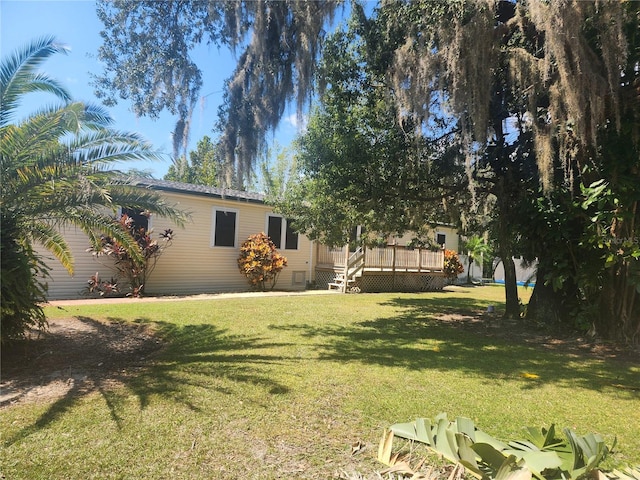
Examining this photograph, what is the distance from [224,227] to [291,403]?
33.9 ft

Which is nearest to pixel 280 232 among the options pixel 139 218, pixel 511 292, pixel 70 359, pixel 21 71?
pixel 139 218

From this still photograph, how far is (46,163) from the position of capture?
477 cm

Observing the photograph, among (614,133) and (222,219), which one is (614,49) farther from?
(222,219)

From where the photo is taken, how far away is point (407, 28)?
6066 mm

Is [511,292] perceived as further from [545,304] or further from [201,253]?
[201,253]

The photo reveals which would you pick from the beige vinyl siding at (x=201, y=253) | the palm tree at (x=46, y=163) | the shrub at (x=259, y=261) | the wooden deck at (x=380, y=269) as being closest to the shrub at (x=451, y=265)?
the wooden deck at (x=380, y=269)

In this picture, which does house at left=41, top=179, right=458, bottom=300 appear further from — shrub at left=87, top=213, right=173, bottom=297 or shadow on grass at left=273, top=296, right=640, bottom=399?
shadow on grass at left=273, top=296, right=640, bottom=399

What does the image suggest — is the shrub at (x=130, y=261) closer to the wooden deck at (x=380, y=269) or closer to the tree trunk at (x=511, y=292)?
the wooden deck at (x=380, y=269)

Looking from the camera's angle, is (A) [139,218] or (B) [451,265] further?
(B) [451,265]

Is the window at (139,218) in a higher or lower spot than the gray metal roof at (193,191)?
lower

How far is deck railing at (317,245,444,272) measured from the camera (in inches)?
606

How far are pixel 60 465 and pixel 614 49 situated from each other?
7.10 metres

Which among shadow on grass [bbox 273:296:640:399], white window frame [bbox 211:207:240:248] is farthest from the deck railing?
shadow on grass [bbox 273:296:640:399]

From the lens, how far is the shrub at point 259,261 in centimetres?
1312
